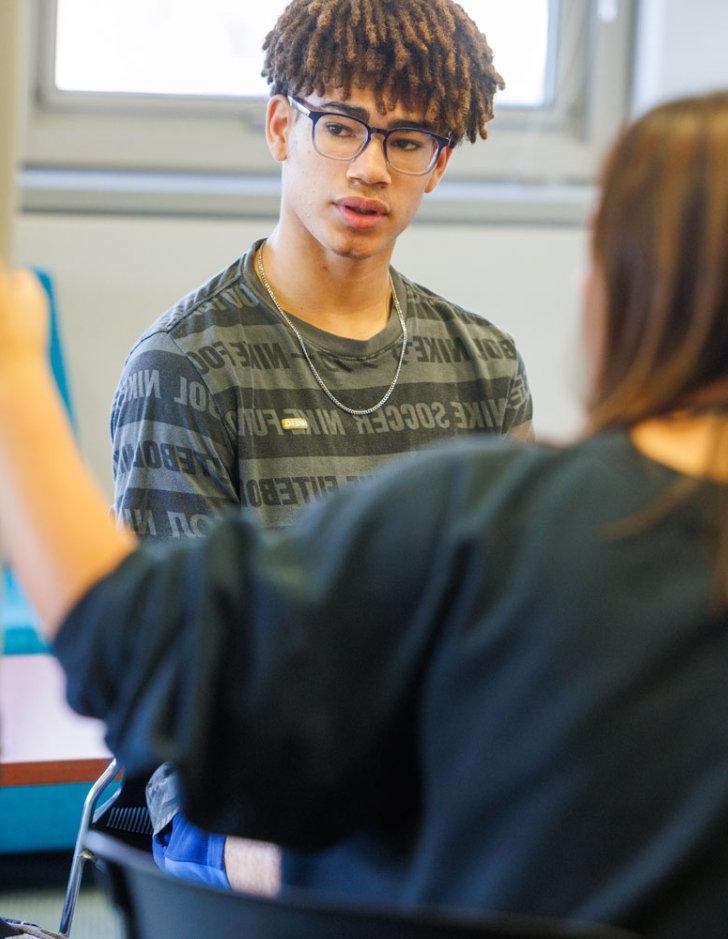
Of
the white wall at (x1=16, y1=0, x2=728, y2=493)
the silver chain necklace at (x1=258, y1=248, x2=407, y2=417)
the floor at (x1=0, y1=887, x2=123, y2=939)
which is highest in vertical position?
the silver chain necklace at (x1=258, y1=248, x2=407, y2=417)

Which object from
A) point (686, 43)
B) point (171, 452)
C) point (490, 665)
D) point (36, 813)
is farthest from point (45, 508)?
point (686, 43)

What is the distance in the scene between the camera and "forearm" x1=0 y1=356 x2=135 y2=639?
2.19ft

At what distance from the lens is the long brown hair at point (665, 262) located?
0.69m

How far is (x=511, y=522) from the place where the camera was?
668 millimetres

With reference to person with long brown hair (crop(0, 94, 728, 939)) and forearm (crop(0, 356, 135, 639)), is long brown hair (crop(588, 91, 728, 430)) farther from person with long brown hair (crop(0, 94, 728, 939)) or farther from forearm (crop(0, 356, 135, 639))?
forearm (crop(0, 356, 135, 639))

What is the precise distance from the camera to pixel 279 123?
60.0 inches

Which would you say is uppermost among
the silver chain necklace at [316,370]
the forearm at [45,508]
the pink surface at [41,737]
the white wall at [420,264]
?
the forearm at [45,508]

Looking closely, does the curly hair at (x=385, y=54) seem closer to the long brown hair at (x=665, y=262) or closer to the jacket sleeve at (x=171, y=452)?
the jacket sleeve at (x=171, y=452)

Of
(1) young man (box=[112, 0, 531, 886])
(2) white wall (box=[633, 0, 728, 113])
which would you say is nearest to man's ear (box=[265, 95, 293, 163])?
(1) young man (box=[112, 0, 531, 886])

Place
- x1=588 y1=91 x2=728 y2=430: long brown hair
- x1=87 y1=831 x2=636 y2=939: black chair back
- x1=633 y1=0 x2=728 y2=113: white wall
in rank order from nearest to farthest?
x1=87 y1=831 x2=636 y2=939: black chair back < x1=588 y1=91 x2=728 y2=430: long brown hair < x1=633 y1=0 x2=728 y2=113: white wall

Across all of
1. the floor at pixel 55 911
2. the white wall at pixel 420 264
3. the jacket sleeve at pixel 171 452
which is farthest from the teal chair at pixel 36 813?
the jacket sleeve at pixel 171 452

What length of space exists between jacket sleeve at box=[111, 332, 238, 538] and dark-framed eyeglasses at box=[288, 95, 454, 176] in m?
0.29

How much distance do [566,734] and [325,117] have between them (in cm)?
96

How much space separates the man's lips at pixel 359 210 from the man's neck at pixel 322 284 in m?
0.04
